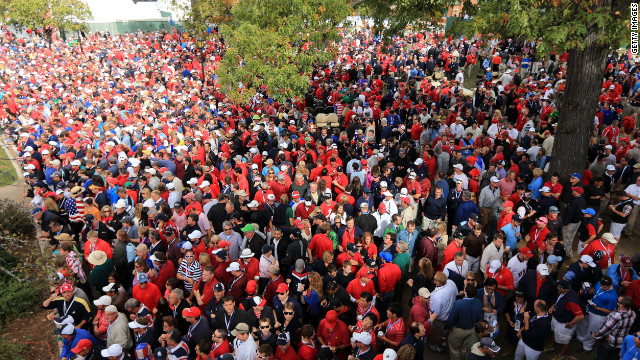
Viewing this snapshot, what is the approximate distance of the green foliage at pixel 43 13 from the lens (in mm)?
27656

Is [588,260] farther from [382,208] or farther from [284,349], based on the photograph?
[284,349]

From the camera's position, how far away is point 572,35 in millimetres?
7367

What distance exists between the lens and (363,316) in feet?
19.2

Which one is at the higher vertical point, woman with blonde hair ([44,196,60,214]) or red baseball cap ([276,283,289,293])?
red baseball cap ([276,283,289,293])

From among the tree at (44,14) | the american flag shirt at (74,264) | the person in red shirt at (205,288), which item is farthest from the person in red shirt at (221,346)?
the tree at (44,14)

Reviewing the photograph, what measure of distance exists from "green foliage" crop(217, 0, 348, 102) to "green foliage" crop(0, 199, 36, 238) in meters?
7.10

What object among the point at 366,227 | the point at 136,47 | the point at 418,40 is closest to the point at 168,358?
the point at 366,227

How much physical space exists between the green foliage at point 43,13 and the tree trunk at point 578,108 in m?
31.0

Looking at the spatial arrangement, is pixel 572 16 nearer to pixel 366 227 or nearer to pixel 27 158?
pixel 366 227

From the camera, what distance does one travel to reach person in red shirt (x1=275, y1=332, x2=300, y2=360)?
5.19 meters

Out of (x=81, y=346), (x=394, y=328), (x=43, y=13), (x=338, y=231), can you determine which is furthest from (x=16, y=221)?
(x=43, y=13)

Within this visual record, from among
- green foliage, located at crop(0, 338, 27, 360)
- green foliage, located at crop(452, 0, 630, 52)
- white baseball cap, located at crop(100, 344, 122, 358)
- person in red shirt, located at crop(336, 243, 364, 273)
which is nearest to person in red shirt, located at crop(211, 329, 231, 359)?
white baseball cap, located at crop(100, 344, 122, 358)

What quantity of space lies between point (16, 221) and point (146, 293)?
7.53 meters

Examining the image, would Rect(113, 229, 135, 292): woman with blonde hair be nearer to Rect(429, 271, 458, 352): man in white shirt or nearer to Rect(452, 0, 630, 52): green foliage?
Rect(429, 271, 458, 352): man in white shirt
